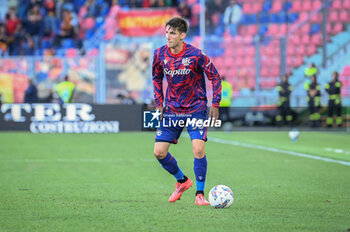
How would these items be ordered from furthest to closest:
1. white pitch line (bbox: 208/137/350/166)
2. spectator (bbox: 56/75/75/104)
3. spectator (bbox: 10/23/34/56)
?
spectator (bbox: 10/23/34/56), spectator (bbox: 56/75/75/104), white pitch line (bbox: 208/137/350/166)

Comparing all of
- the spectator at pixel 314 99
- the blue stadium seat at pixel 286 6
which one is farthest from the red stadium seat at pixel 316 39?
the spectator at pixel 314 99

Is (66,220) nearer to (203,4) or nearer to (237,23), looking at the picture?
(203,4)

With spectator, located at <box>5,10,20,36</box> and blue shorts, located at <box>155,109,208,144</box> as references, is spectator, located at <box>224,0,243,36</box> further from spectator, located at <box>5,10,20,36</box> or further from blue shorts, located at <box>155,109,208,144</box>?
blue shorts, located at <box>155,109,208,144</box>

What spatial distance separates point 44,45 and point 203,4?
8.24 metres

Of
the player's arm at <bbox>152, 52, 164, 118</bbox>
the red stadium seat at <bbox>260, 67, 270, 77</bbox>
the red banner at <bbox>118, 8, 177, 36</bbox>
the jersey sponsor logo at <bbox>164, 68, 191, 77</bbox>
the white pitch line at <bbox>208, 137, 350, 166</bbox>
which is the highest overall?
the red banner at <bbox>118, 8, 177, 36</bbox>

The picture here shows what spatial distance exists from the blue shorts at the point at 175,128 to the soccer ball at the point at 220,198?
0.59 m

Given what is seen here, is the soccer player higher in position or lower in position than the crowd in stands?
lower

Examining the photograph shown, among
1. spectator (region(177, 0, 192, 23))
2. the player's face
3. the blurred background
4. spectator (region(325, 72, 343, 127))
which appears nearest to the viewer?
the player's face

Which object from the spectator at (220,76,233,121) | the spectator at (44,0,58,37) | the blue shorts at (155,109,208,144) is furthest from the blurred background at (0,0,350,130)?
the blue shorts at (155,109,208,144)

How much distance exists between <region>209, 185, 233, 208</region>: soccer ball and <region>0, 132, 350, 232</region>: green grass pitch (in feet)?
0.33

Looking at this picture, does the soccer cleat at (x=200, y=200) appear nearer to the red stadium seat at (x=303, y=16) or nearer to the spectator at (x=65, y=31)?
the red stadium seat at (x=303, y=16)

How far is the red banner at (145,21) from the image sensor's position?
25.7 metres

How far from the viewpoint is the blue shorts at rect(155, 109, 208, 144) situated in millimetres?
6691

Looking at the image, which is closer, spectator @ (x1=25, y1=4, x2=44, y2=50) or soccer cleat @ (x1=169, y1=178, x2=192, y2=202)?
soccer cleat @ (x1=169, y1=178, x2=192, y2=202)
